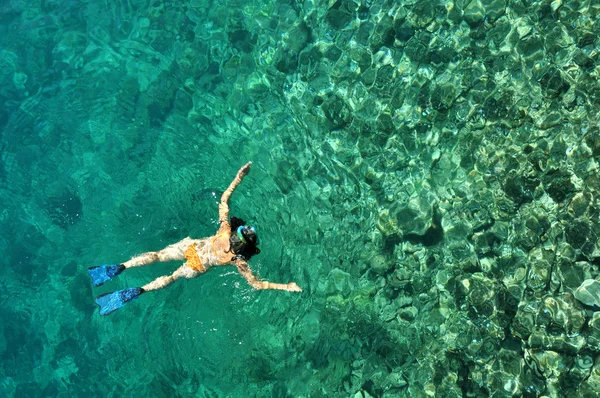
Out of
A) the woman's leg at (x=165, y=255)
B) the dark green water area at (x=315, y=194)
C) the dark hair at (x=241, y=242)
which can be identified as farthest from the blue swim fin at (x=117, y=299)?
the dark hair at (x=241, y=242)

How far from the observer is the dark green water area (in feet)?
27.7

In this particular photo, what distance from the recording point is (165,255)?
8.75 meters

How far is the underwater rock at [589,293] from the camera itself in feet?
26.0

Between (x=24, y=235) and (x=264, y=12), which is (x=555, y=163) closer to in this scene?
(x=264, y=12)

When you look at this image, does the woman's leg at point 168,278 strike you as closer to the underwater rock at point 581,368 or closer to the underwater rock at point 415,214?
the underwater rock at point 415,214

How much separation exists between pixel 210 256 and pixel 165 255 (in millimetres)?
1029

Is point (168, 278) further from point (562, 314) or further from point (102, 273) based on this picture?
point (562, 314)

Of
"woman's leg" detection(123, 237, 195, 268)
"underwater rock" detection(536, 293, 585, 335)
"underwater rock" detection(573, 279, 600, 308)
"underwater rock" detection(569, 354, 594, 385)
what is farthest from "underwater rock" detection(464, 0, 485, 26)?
"woman's leg" detection(123, 237, 195, 268)

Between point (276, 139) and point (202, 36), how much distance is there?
2663 millimetres

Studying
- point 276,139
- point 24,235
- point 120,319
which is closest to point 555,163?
point 276,139

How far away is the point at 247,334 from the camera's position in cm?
927

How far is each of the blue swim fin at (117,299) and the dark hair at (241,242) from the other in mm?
1741

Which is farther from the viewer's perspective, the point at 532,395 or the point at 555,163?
the point at 555,163

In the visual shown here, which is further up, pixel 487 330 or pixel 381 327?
pixel 487 330
